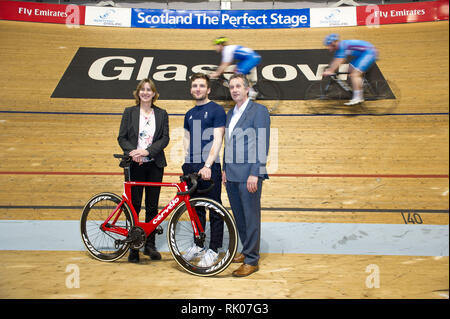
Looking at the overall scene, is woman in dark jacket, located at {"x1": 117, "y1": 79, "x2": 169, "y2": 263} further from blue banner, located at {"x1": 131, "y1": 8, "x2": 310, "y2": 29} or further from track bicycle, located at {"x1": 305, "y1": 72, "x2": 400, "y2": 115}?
blue banner, located at {"x1": 131, "y1": 8, "x2": 310, "y2": 29}

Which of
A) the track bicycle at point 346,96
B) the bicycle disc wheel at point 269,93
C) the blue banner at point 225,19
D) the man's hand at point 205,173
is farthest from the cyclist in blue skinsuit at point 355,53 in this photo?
the blue banner at point 225,19

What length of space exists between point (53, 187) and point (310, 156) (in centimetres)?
352

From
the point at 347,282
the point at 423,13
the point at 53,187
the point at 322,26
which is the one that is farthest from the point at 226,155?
the point at 423,13

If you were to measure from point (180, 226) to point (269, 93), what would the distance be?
16.7ft

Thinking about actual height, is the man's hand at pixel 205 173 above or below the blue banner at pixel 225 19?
below

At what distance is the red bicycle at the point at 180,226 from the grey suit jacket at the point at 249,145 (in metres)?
0.25

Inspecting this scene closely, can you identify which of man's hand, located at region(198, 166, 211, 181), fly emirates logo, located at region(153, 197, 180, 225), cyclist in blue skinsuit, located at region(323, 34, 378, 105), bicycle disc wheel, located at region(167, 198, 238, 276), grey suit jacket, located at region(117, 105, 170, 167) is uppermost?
cyclist in blue skinsuit, located at region(323, 34, 378, 105)

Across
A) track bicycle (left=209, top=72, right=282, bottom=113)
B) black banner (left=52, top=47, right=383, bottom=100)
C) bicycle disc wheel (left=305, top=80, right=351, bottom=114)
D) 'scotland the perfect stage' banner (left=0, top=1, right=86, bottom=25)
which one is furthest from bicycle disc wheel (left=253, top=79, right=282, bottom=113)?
'scotland the perfect stage' banner (left=0, top=1, right=86, bottom=25)

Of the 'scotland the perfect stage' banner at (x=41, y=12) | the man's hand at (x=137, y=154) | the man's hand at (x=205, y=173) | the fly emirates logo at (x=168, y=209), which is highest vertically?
the 'scotland the perfect stage' banner at (x=41, y=12)

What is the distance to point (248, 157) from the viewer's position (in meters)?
2.35

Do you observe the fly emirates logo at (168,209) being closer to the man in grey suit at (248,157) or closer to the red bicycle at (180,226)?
the red bicycle at (180,226)

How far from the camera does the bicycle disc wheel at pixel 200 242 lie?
226cm

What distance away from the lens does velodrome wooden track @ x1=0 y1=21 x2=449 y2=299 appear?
6.92 feet
